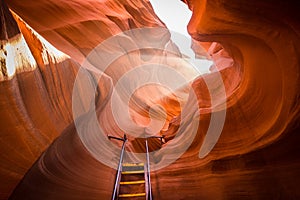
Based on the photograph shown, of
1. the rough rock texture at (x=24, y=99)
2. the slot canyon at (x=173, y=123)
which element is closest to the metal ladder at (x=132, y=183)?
the slot canyon at (x=173, y=123)

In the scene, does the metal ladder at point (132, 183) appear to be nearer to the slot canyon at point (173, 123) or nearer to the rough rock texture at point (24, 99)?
the slot canyon at point (173, 123)

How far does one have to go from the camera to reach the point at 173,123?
7.48 m

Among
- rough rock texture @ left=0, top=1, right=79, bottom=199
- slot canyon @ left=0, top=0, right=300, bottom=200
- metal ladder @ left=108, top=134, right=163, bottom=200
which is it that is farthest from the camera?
metal ladder @ left=108, top=134, right=163, bottom=200

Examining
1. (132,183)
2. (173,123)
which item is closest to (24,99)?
(132,183)

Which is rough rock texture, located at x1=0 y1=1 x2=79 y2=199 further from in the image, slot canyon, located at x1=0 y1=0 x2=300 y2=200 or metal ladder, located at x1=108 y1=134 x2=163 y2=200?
metal ladder, located at x1=108 y1=134 x2=163 y2=200

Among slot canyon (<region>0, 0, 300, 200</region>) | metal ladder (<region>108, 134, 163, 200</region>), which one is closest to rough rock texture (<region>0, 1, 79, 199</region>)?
slot canyon (<region>0, 0, 300, 200</region>)

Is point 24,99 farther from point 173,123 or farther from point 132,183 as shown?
point 173,123

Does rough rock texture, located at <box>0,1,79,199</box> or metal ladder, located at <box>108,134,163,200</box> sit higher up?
rough rock texture, located at <box>0,1,79,199</box>

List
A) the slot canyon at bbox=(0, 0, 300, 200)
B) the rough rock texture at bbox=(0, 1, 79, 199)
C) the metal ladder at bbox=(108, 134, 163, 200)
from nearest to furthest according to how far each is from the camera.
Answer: the rough rock texture at bbox=(0, 1, 79, 199), the slot canyon at bbox=(0, 0, 300, 200), the metal ladder at bbox=(108, 134, 163, 200)

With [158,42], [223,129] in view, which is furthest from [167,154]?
[158,42]

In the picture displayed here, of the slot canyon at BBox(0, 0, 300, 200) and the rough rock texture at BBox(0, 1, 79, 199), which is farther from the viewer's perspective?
the slot canyon at BBox(0, 0, 300, 200)

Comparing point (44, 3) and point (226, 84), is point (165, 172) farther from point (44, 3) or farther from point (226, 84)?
point (44, 3)

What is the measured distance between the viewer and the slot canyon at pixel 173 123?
8.08 ft

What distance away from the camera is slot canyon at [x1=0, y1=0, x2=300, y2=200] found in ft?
8.08
